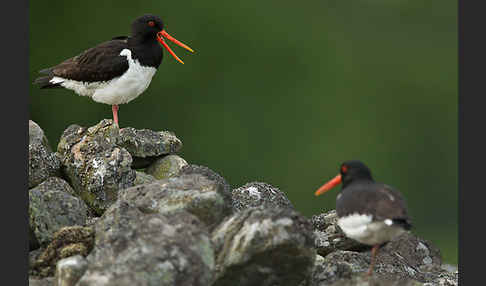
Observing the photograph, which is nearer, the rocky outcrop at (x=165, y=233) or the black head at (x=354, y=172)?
the rocky outcrop at (x=165, y=233)

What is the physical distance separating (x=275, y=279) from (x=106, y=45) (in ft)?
9.35

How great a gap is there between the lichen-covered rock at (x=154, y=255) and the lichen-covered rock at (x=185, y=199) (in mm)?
327

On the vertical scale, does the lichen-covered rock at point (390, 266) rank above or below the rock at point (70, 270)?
below

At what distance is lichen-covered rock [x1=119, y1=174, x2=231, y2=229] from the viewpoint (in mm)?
4023

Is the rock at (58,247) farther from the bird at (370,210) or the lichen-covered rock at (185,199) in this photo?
the bird at (370,210)

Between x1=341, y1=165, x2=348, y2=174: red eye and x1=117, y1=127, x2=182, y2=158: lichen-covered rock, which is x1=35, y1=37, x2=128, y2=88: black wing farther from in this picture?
x1=341, y1=165, x2=348, y2=174: red eye

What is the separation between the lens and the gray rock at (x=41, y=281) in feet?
12.8

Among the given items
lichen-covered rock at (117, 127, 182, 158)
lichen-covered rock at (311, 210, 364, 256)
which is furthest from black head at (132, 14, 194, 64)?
lichen-covered rock at (311, 210, 364, 256)

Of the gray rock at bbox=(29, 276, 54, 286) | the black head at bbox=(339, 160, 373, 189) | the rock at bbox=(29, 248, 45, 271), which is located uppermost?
the black head at bbox=(339, 160, 373, 189)

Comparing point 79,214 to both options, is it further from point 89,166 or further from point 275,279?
point 275,279

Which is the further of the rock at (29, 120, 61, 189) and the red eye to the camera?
the rock at (29, 120, 61, 189)

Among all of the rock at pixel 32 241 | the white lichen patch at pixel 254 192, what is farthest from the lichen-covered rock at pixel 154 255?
the white lichen patch at pixel 254 192

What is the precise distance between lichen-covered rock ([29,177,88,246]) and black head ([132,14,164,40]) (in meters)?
1.74

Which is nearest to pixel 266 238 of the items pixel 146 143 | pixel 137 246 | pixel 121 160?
pixel 137 246
